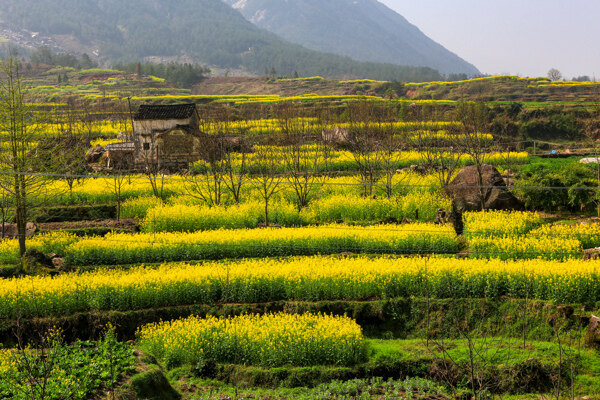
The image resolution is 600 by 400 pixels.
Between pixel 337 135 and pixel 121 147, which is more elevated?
pixel 337 135

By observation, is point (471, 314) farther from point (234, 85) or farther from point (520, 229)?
point (234, 85)

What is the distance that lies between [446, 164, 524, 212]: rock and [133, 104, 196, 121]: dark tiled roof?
26204 mm

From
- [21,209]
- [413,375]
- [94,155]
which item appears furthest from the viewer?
[94,155]

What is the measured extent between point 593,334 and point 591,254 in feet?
18.6

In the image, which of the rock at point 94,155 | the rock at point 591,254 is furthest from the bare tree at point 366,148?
the rock at point 94,155

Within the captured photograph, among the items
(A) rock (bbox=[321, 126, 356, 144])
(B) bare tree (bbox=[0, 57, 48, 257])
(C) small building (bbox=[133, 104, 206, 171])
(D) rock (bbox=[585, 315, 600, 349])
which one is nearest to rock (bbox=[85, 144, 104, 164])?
(C) small building (bbox=[133, 104, 206, 171])

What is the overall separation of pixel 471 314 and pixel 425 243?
533cm

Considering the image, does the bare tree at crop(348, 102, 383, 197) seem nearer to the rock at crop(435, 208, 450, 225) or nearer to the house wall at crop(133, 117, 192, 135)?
the rock at crop(435, 208, 450, 225)

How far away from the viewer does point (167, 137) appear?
4147cm

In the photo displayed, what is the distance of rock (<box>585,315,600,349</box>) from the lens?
12570mm

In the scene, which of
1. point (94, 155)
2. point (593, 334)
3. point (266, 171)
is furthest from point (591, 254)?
point (94, 155)

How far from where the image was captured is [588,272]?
14.7m

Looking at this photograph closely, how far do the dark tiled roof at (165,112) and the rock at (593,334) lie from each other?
38002 millimetres

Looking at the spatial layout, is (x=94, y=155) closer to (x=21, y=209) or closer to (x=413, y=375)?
(x=21, y=209)
